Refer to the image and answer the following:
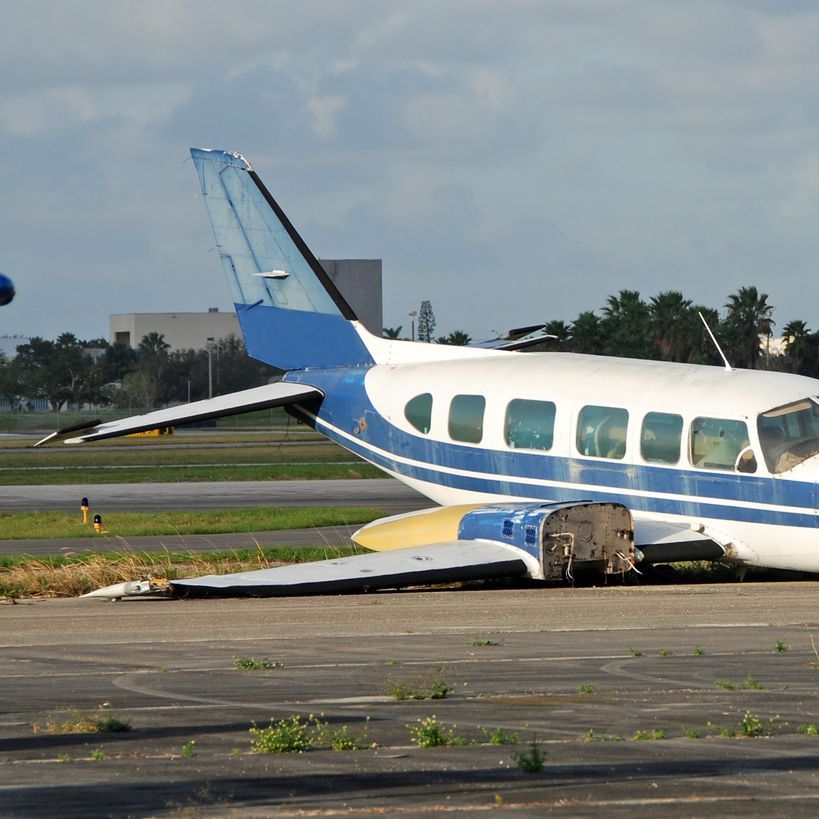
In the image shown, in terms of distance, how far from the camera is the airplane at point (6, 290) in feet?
50.8

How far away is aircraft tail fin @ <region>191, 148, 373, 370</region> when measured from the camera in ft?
87.2

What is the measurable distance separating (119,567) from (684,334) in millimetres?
92100

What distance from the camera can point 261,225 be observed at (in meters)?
26.7

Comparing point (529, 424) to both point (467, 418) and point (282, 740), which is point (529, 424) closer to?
point (467, 418)

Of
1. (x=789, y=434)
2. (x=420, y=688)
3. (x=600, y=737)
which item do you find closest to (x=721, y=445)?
(x=789, y=434)

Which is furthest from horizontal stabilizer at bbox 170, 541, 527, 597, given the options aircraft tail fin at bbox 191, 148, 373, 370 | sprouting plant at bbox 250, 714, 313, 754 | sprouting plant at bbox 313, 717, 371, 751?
sprouting plant at bbox 250, 714, 313, 754

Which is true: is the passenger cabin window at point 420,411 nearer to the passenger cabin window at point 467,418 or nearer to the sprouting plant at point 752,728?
the passenger cabin window at point 467,418

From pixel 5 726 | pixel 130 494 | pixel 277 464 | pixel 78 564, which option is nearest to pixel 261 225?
pixel 78 564

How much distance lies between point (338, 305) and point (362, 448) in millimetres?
3133

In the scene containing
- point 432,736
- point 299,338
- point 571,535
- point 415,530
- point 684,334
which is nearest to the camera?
point 432,736

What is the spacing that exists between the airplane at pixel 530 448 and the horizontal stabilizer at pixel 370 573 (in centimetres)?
3

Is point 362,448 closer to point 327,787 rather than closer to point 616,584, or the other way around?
point 616,584

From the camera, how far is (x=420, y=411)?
23.8 meters

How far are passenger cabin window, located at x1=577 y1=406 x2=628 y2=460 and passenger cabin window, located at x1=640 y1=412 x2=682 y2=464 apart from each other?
14.9 inches
